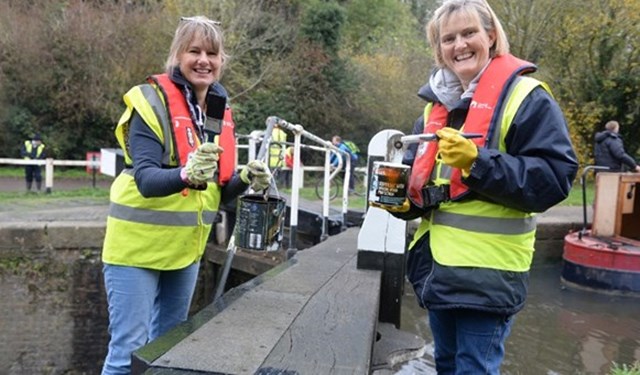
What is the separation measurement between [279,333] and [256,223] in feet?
1.53

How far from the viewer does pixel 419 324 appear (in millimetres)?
7434

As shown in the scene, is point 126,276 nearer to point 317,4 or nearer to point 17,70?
point 17,70

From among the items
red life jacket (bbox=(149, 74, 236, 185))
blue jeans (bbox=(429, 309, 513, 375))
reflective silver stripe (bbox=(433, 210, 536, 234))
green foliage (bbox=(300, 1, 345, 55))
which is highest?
green foliage (bbox=(300, 1, 345, 55))

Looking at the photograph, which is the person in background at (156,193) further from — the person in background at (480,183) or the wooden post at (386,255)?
the wooden post at (386,255)

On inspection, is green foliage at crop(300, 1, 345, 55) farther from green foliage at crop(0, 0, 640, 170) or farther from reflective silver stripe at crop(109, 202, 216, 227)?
reflective silver stripe at crop(109, 202, 216, 227)

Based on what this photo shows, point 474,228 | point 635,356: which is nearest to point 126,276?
point 474,228

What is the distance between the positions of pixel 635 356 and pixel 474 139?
565cm

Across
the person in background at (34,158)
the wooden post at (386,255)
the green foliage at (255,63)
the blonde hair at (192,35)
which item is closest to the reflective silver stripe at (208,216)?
the blonde hair at (192,35)

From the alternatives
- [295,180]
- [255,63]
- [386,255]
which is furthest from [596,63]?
[386,255]

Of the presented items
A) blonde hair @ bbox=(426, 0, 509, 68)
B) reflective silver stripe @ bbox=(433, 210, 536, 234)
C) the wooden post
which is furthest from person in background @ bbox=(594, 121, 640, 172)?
reflective silver stripe @ bbox=(433, 210, 536, 234)

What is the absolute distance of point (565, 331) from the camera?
24.6ft

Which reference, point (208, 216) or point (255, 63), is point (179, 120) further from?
point (255, 63)

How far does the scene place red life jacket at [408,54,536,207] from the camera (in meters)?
2.10

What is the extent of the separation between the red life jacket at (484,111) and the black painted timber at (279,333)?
0.70m
